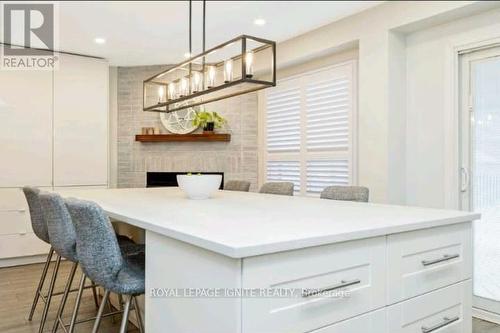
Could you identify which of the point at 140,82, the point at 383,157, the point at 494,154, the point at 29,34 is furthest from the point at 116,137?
the point at 494,154

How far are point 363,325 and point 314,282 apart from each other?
309 millimetres

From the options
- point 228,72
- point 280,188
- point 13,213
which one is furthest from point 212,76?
point 13,213

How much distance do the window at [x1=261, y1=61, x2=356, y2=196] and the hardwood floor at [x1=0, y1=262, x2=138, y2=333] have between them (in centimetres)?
258

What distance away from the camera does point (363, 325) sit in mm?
1425

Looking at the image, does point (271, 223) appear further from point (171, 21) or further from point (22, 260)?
point (22, 260)

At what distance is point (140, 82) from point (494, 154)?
4.32 m

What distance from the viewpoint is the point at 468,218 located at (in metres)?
1.80

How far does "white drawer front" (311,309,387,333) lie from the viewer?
1345 mm

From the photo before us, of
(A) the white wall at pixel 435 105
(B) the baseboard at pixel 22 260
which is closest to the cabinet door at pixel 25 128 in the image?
(B) the baseboard at pixel 22 260

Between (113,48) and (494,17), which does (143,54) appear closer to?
(113,48)

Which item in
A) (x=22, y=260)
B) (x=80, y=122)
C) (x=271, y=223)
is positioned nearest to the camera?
(x=271, y=223)

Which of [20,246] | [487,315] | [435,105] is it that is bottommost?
[487,315]

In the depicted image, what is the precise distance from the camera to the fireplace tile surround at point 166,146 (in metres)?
5.40

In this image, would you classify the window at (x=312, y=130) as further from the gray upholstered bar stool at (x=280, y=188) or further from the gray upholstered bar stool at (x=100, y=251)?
the gray upholstered bar stool at (x=100, y=251)
